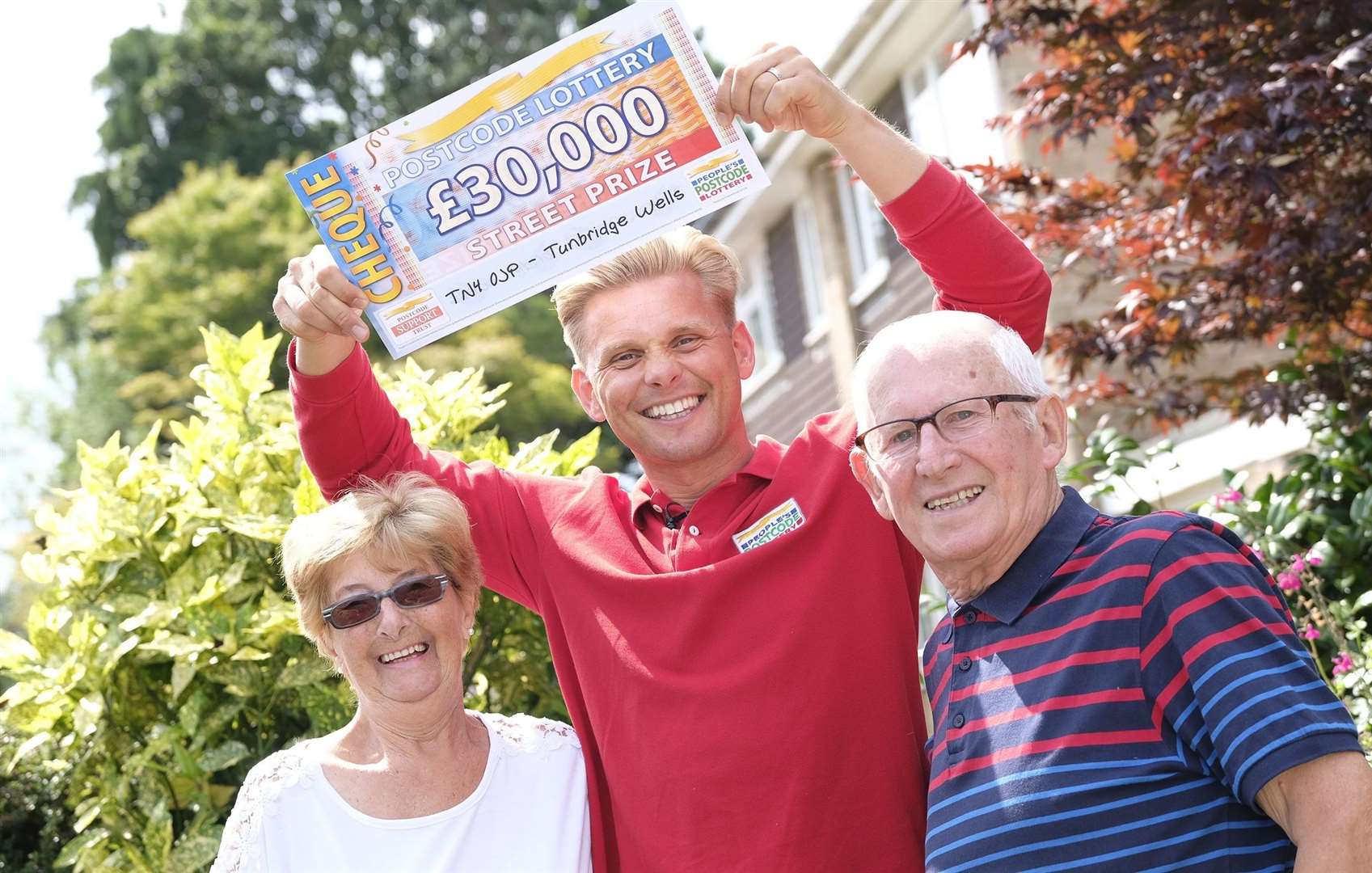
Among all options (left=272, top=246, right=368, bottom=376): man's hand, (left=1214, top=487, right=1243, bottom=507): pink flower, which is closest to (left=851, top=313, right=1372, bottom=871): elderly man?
(left=272, top=246, right=368, bottom=376): man's hand

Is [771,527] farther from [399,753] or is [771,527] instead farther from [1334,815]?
[1334,815]

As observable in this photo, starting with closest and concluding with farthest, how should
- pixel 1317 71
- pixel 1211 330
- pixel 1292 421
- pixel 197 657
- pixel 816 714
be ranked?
1. pixel 816 714
2. pixel 197 657
3. pixel 1317 71
4. pixel 1211 330
5. pixel 1292 421

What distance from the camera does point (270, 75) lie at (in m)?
34.3

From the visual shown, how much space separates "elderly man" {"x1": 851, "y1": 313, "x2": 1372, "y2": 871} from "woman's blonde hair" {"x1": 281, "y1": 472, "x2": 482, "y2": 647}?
927 mm

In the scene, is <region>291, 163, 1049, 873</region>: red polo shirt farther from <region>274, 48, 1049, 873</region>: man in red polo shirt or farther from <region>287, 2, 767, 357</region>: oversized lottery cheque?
<region>287, 2, 767, 357</region>: oversized lottery cheque

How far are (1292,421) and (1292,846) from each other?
23.2ft

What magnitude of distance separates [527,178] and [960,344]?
96 cm

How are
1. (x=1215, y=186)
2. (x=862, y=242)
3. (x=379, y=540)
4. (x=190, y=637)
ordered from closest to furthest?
(x=379, y=540) < (x=190, y=637) < (x=1215, y=186) < (x=862, y=242)

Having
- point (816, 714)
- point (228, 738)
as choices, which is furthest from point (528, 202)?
point (228, 738)

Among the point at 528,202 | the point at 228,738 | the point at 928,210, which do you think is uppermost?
the point at 528,202

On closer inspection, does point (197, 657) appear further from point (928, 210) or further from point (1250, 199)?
point (1250, 199)

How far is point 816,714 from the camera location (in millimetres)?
2693

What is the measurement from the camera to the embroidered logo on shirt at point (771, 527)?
286 cm

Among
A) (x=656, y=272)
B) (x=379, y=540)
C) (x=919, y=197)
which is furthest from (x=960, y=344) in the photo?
(x=379, y=540)
